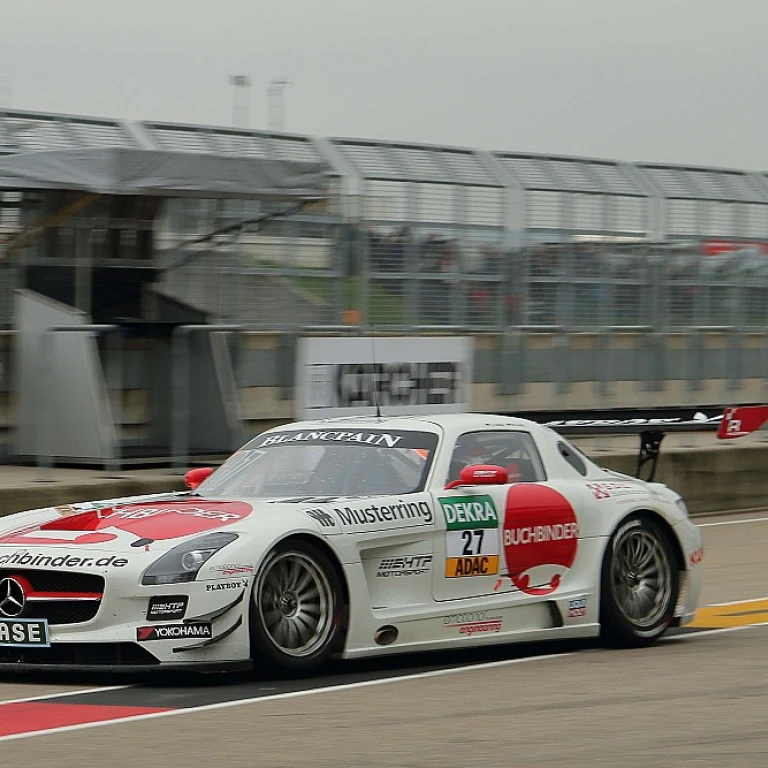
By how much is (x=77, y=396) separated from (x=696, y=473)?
22.7 feet

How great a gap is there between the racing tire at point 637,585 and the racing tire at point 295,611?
196 cm

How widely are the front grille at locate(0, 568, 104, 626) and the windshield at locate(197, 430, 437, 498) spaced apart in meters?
1.41

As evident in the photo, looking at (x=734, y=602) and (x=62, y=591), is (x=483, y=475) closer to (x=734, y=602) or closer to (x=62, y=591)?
(x=62, y=591)

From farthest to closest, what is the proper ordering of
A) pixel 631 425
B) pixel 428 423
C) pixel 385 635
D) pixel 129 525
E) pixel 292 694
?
1. pixel 631 425
2. pixel 428 423
3. pixel 385 635
4. pixel 129 525
5. pixel 292 694

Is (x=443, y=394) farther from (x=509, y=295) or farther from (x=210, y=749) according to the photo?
(x=210, y=749)

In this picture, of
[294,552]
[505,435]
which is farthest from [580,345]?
[294,552]

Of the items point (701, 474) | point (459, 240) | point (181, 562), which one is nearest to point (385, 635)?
point (181, 562)

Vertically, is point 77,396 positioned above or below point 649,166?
below

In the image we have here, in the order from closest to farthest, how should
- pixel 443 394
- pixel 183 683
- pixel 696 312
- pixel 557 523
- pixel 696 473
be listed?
pixel 183 683 < pixel 557 523 < pixel 443 394 < pixel 696 473 < pixel 696 312

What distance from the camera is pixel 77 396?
16.7m

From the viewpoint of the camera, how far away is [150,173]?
653 inches

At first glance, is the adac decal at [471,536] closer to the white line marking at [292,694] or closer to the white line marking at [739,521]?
the white line marking at [292,694]

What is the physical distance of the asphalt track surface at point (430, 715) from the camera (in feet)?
20.6

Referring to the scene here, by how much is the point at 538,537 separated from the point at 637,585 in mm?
868
